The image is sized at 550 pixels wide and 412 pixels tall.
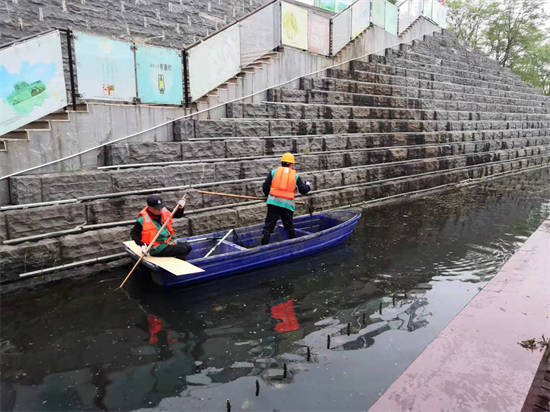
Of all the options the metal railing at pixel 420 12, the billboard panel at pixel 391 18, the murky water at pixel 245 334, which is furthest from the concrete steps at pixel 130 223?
the metal railing at pixel 420 12

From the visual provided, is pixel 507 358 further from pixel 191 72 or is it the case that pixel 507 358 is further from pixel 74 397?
pixel 191 72

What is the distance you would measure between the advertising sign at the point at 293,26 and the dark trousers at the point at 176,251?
685 centimetres

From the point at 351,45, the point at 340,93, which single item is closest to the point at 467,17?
the point at 351,45

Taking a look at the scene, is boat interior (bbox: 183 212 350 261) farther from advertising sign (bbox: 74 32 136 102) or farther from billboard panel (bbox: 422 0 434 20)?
billboard panel (bbox: 422 0 434 20)

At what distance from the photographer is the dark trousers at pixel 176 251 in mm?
5793

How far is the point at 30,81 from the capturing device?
5.92m

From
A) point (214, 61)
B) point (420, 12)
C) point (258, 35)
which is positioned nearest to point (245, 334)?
point (214, 61)

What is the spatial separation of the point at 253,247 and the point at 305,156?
361cm

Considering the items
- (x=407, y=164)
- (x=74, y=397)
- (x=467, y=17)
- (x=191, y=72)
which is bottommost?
(x=74, y=397)

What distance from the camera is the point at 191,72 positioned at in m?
7.98

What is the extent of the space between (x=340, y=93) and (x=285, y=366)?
9.49 m

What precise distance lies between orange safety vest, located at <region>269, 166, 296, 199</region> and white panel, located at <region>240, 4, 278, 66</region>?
3.65 metres

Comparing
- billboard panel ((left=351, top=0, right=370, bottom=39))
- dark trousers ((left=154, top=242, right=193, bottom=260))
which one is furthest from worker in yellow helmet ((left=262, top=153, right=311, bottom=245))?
billboard panel ((left=351, top=0, right=370, bottom=39))

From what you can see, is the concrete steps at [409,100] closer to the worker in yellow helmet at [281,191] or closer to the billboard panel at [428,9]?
the worker in yellow helmet at [281,191]
